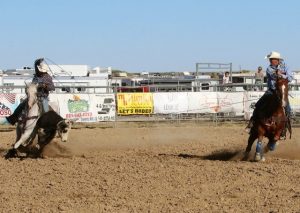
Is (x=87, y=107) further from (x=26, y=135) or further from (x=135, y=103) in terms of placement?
(x=26, y=135)

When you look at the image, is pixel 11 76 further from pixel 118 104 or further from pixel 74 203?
pixel 74 203

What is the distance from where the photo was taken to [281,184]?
8156 millimetres

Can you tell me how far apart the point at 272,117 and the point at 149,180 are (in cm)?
309

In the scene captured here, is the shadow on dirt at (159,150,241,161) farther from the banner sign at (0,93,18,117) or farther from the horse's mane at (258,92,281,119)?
the banner sign at (0,93,18,117)

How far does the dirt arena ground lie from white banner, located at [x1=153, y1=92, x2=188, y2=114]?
6395 mm

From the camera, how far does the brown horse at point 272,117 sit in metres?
10.4

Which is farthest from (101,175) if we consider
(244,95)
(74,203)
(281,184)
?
(244,95)

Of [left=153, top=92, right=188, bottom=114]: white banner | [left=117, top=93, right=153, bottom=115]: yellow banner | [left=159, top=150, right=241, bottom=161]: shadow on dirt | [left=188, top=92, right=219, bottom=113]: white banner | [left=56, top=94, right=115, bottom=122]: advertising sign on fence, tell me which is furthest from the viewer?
[left=188, top=92, right=219, bottom=113]: white banner

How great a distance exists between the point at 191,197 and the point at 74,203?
1397mm

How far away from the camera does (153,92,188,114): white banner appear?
20.5m

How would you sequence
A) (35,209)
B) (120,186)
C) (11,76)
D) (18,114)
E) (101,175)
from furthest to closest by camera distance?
1. (11,76)
2. (18,114)
3. (101,175)
4. (120,186)
5. (35,209)

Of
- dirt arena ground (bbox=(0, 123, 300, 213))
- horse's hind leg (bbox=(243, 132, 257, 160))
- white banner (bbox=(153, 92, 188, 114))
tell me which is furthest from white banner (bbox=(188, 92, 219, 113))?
horse's hind leg (bbox=(243, 132, 257, 160))

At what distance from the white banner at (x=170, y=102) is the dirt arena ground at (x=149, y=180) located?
6.40m

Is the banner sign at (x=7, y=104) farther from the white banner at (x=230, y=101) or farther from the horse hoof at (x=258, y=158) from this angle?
the horse hoof at (x=258, y=158)
